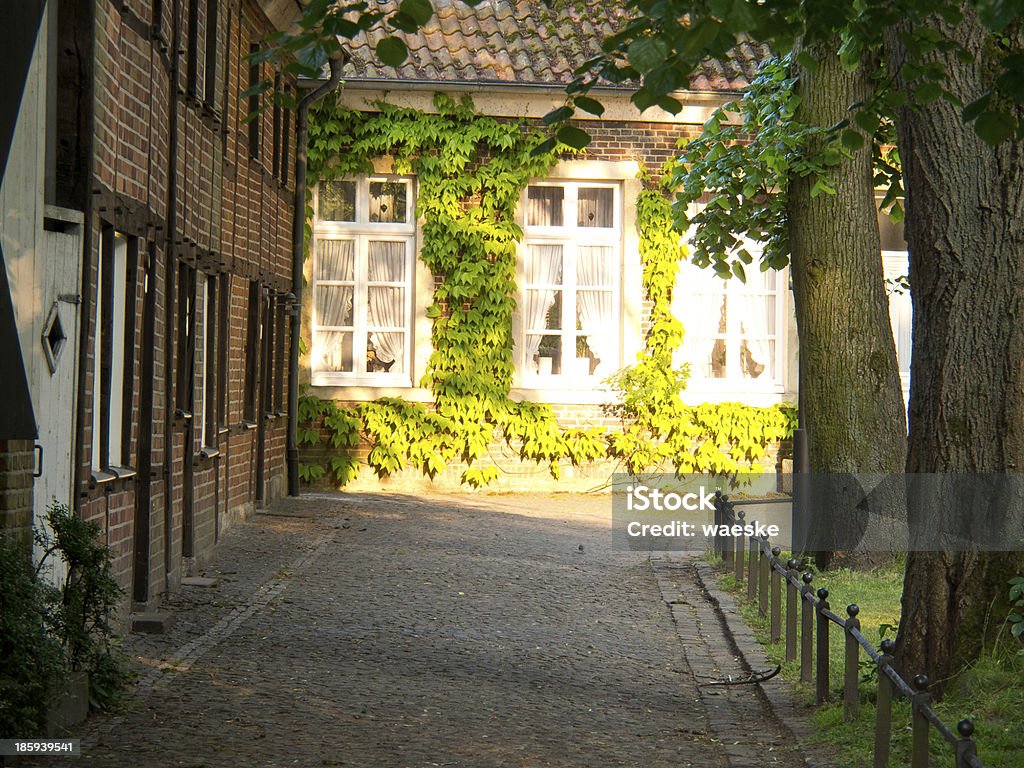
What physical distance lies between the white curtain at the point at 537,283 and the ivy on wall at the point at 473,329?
1.20ft

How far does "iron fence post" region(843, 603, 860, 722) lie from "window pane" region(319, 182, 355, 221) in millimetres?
13090

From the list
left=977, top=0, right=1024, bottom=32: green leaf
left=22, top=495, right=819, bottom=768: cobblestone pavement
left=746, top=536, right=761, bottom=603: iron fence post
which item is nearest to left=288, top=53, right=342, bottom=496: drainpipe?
left=22, top=495, right=819, bottom=768: cobblestone pavement

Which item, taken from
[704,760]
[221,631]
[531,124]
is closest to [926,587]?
[704,760]

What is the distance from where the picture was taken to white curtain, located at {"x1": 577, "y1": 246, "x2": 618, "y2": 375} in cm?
1888

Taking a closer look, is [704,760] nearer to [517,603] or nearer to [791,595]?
[791,595]

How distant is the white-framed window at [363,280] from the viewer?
18.6m

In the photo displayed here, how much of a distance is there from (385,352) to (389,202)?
1.91m

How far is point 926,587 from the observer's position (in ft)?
20.9

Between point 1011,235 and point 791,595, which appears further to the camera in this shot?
point 791,595

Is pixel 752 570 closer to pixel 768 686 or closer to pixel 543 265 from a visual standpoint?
pixel 768 686

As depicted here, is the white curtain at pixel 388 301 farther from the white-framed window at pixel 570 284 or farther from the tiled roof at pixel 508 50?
the tiled roof at pixel 508 50

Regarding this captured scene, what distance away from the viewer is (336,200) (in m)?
18.6

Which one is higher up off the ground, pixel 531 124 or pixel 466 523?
pixel 531 124

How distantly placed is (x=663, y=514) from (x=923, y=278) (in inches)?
431
